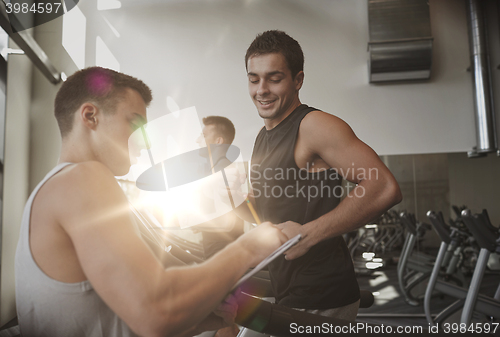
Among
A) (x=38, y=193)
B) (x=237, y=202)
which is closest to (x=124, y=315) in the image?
→ (x=38, y=193)

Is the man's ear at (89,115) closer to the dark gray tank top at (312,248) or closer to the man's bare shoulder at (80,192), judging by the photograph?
the man's bare shoulder at (80,192)

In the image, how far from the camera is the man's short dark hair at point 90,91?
0.77m

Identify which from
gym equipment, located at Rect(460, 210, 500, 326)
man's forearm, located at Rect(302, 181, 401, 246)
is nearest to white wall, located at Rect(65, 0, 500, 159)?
gym equipment, located at Rect(460, 210, 500, 326)

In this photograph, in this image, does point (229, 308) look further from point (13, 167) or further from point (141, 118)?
point (13, 167)

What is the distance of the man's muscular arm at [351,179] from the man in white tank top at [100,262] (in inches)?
16.5

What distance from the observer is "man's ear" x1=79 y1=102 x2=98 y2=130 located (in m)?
0.75

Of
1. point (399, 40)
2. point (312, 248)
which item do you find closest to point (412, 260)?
point (399, 40)

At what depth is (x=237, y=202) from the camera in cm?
161

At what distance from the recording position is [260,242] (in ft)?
2.17

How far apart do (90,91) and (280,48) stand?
0.79 m

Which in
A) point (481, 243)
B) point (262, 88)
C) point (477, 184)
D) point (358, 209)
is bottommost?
point (481, 243)

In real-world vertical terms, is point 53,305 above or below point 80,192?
below

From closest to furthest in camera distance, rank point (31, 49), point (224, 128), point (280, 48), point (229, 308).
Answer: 1. point (229, 308)
2. point (280, 48)
3. point (224, 128)
4. point (31, 49)

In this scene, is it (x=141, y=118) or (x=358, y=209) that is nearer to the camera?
(x=141, y=118)
